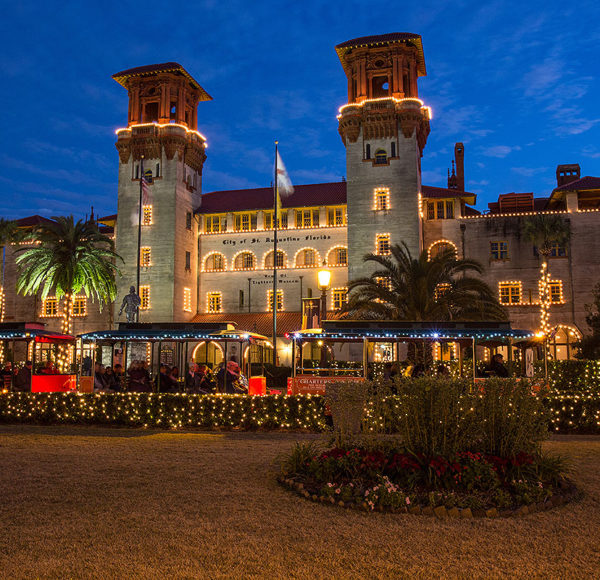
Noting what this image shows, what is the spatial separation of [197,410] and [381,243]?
3282 cm

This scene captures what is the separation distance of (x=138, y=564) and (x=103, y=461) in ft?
19.2

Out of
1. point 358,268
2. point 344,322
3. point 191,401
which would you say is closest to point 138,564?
point 191,401

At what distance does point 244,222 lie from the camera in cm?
5338

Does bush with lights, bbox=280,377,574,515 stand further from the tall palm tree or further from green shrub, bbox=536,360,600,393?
the tall palm tree

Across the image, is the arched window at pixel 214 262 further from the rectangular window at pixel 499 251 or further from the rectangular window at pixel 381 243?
the rectangular window at pixel 499 251

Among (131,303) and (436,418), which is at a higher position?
(131,303)

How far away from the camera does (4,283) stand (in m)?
57.7

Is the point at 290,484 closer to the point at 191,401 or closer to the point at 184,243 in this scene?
the point at 191,401

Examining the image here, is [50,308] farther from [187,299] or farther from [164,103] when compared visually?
[164,103]

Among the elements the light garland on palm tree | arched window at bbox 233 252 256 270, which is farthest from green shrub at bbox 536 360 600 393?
arched window at bbox 233 252 256 270

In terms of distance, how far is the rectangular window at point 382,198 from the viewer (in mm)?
47500

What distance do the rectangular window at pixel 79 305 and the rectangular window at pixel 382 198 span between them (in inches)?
1124

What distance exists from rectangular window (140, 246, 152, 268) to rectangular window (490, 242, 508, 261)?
96.5ft

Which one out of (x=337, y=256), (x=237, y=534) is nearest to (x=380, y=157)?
(x=337, y=256)
